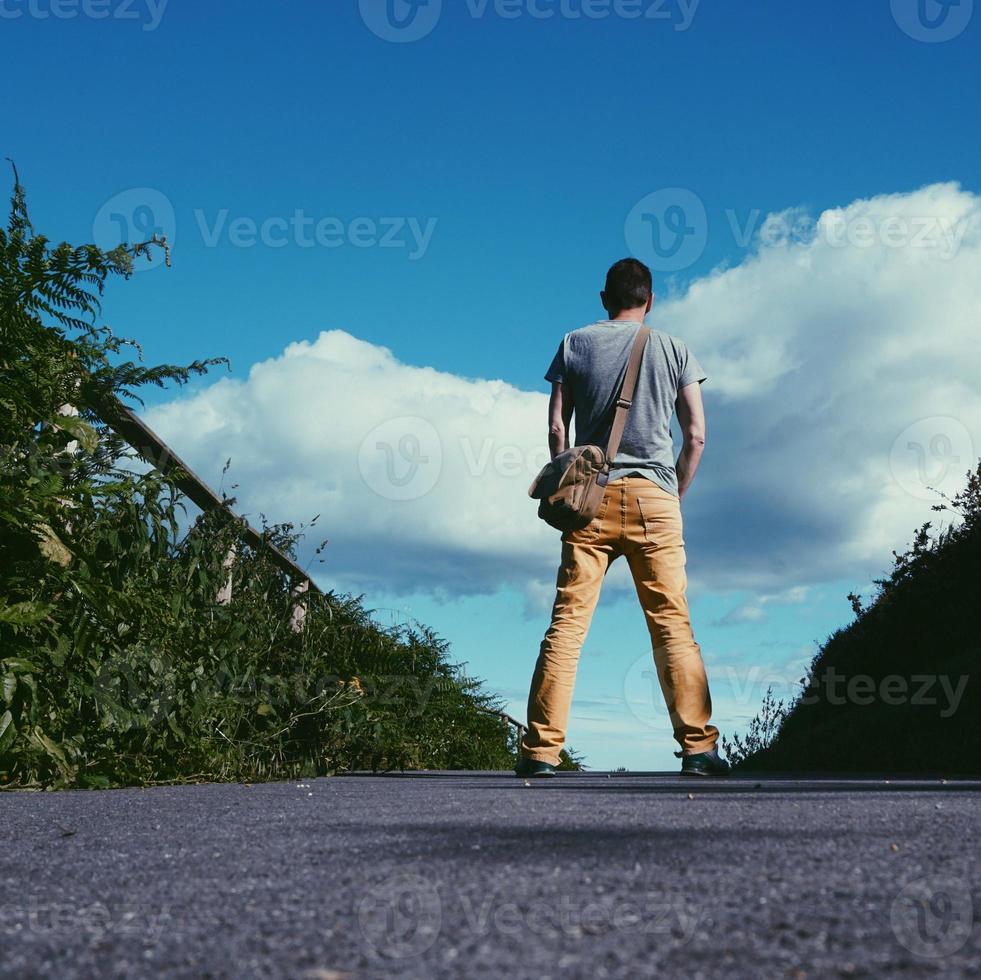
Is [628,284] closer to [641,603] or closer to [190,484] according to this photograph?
[641,603]

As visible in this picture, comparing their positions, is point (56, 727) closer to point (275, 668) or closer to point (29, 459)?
point (29, 459)

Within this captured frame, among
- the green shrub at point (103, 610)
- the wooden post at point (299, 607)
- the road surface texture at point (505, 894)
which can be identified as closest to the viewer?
the road surface texture at point (505, 894)

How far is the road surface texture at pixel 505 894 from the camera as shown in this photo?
1479 millimetres

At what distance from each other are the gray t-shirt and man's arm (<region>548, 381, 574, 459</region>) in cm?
4

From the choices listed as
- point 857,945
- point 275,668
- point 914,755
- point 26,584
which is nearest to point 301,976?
point 857,945

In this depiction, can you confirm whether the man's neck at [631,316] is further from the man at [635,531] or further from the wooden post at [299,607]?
the wooden post at [299,607]

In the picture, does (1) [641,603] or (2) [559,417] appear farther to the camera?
(2) [559,417]

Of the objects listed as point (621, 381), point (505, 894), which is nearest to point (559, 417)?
point (621, 381)

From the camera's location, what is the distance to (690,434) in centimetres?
529

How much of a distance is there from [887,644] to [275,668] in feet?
16.6

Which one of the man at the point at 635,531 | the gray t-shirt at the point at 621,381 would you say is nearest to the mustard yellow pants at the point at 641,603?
the man at the point at 635,531

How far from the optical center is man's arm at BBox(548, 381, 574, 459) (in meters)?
5.23

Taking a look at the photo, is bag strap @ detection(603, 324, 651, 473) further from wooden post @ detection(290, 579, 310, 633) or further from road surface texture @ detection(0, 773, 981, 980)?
wooden post @ detection(290, 579, 310, 633)

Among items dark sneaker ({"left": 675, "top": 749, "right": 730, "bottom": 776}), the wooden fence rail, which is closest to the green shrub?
the wooden fence rail
